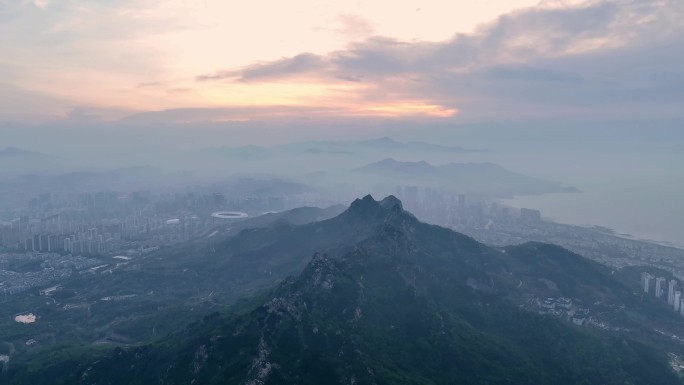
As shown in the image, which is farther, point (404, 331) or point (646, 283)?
point (646, 283)

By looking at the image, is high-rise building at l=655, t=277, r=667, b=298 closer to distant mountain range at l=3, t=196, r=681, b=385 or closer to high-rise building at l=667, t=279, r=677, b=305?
high-rise building at l=667, t=279, r=677, b=305

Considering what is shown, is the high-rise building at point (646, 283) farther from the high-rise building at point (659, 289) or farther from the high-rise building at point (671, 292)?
the high-rise building at point (671, 292)

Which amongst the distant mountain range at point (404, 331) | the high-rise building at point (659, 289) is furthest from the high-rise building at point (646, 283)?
the distant mountain range at point (404, 331)

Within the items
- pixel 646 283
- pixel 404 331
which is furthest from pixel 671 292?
pixel 404 331

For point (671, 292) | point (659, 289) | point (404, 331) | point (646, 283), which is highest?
point (404, 331)

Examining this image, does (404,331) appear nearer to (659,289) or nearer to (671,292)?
(671,292)

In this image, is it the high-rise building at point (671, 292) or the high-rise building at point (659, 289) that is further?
the high-rise building at point (659, 289)

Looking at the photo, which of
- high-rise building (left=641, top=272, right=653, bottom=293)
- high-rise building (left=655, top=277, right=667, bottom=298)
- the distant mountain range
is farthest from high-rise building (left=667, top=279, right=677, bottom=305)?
the distant mountain range

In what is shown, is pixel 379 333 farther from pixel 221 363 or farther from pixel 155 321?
pixel 155 321

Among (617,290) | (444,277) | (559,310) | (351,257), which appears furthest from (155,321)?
(617,290)
